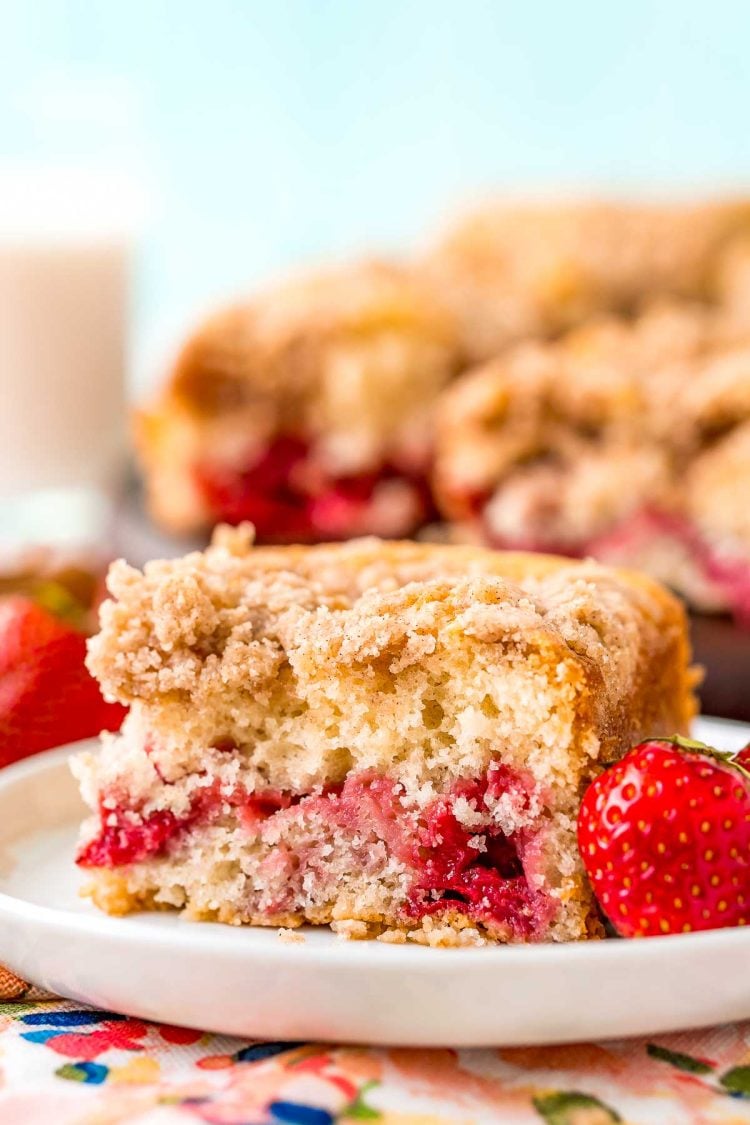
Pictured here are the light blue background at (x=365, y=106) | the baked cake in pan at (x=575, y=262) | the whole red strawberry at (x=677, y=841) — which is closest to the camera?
the whole red strawberry at (x=677, y=841)

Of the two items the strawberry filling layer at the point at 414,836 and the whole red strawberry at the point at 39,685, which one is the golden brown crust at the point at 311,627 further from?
the whole red strawberry at the point at 39,685

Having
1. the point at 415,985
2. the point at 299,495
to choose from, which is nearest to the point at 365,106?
the point at 299,495

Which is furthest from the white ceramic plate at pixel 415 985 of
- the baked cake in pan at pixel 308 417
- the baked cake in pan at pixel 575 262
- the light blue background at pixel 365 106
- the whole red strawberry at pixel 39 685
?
the light blue background at pixel 365 106

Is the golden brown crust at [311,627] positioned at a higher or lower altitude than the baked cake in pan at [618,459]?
higher

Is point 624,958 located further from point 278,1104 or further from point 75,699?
point 75,699

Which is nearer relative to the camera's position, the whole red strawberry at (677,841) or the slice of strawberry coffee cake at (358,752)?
the whole red strawberry at (677,841)

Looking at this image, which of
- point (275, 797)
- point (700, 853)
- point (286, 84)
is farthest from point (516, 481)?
point (286, 84)

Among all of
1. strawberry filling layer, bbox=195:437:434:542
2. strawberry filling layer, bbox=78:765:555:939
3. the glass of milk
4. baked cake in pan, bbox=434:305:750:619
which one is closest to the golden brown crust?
strawberry filling layer, bbox=78:765:555:939
